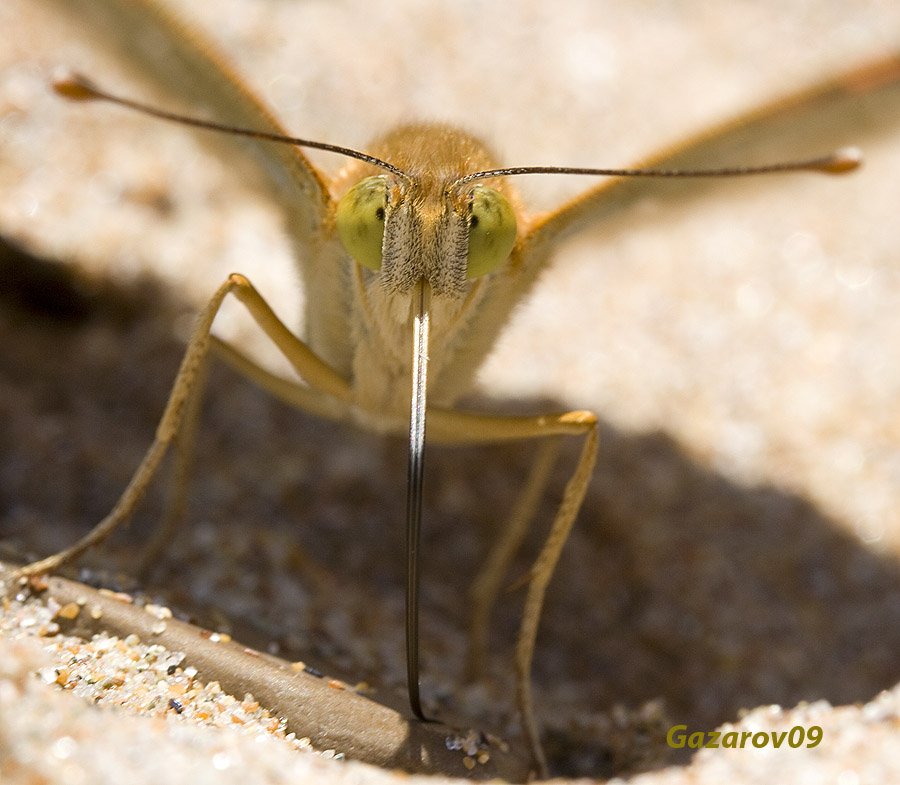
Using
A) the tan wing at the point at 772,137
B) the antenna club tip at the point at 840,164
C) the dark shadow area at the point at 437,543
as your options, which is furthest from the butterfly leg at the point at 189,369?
the antenna club tip at the point at 840,164

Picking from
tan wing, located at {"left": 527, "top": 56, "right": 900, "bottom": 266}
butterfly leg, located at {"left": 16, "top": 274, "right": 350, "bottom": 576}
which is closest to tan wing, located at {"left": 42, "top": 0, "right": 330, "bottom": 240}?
butterfly leg, located at {"left": 16, "top": 274, "right": 350, "bottom": 576}

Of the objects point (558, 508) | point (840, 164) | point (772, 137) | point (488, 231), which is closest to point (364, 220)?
point (488, 231)

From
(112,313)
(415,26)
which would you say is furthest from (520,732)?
(415,26)

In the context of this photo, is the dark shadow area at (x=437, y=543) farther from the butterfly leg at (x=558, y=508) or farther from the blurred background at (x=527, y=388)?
the butterfly leg at (x=558, y=508)

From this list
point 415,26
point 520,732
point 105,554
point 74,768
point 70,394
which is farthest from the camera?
point 415,26

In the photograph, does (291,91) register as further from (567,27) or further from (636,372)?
(636,372)

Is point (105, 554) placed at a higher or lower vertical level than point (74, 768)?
higher

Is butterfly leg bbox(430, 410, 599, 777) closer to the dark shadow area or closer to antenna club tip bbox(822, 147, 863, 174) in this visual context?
the dark shadow area
